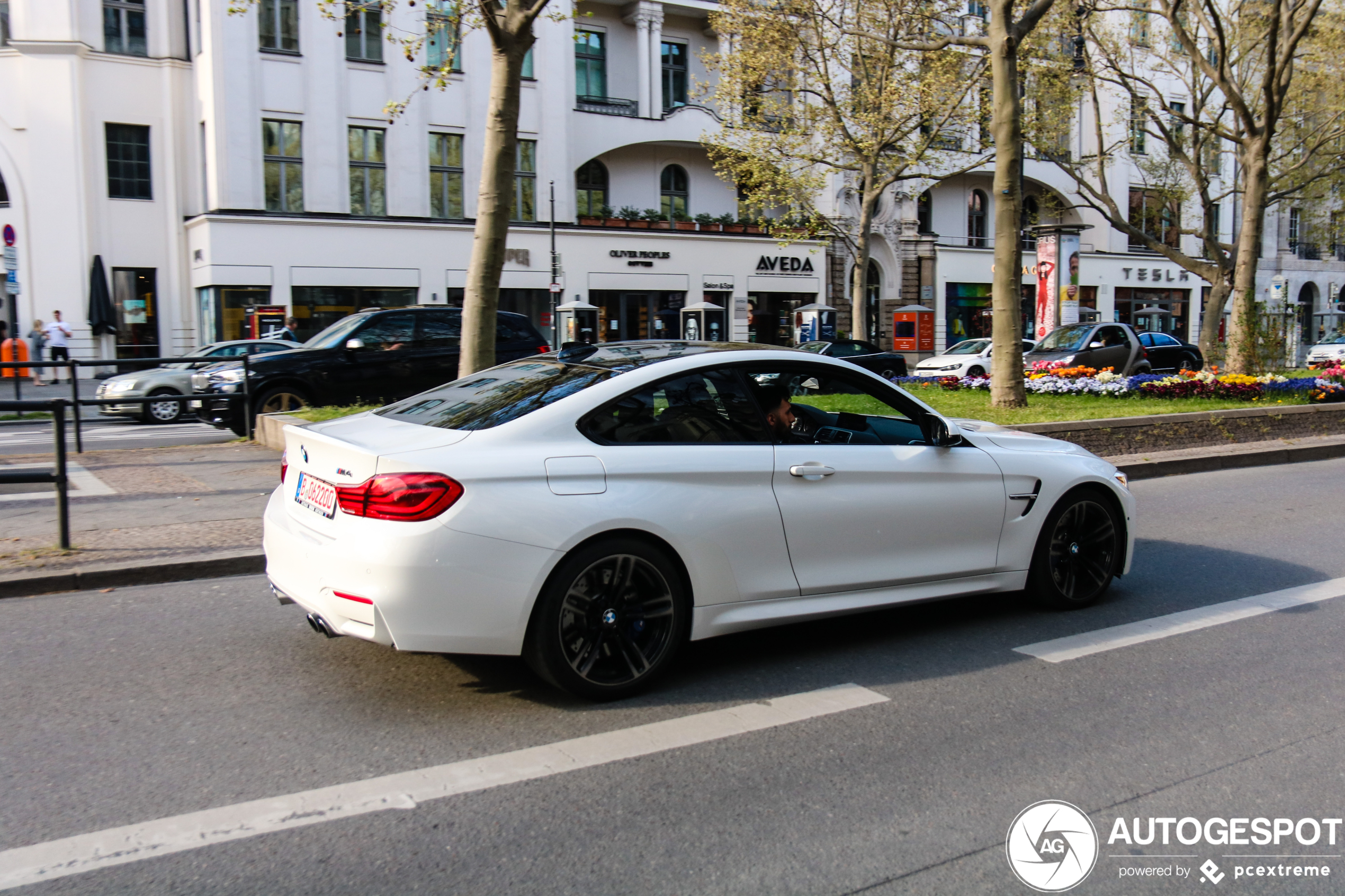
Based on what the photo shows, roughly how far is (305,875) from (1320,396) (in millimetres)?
17038

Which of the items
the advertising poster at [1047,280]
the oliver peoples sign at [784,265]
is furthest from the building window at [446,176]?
the advertising poster at [1047,280]

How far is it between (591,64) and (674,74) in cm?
335

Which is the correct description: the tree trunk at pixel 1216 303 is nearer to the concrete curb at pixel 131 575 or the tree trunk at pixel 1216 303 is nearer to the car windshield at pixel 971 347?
the car windshield at pixel 971 347

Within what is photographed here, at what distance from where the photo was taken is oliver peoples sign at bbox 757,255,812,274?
127ft

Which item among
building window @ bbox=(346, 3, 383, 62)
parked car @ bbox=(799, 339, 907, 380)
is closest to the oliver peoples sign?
parked car @ bbox=(799, 339, 907, 380)

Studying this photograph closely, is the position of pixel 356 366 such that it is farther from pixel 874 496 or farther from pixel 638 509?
pixel 638 509

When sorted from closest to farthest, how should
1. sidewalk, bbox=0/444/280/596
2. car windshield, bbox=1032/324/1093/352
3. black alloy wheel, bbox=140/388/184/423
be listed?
1. sidewalk, bbox=0/444/280/596
2. black alloy wheel, bbox=140/388/184/423
3. car windshield, bbox=1032/324/1093/352

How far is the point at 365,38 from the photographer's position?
3083cm

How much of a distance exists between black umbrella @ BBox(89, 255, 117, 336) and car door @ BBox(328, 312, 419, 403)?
1881 cm

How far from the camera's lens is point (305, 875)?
2969 mm

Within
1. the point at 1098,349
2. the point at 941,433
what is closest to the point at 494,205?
the point at 941,433

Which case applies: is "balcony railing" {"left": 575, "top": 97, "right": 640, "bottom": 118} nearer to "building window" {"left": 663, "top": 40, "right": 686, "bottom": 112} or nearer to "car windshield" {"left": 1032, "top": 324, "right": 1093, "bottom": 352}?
"building window" {"left": 663, "top": 40, "right": 686, "bottom": 112}

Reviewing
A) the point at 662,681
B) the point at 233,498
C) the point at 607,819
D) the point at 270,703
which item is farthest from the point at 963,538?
the point at 233,498

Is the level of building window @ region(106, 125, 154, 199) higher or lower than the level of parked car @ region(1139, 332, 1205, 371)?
higher
